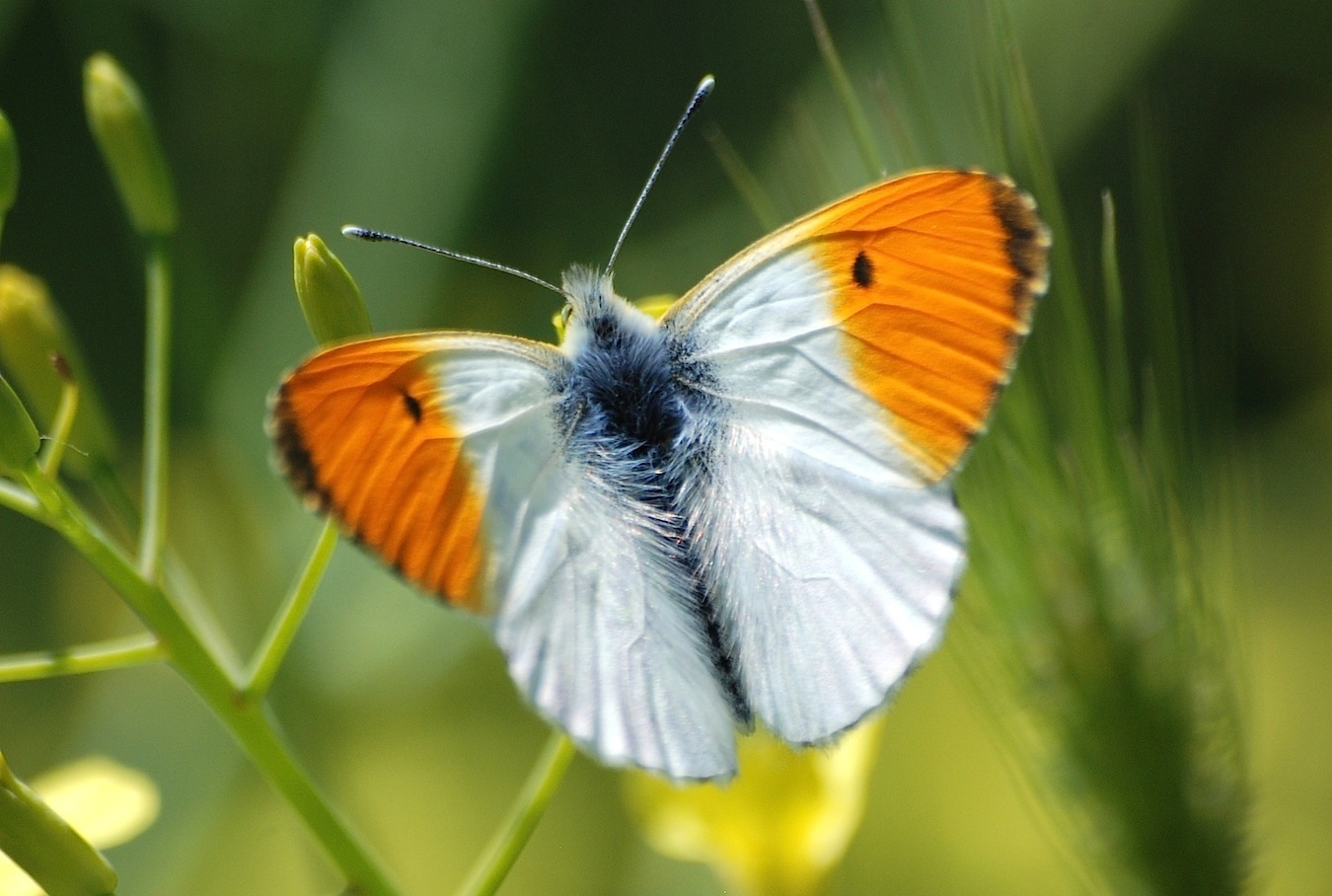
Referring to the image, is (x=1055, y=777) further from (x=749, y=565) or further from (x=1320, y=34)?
(x=1320, y=34)

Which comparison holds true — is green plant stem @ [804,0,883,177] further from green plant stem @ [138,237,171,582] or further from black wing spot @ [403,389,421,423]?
green plant stem @ [138,237,171,582]

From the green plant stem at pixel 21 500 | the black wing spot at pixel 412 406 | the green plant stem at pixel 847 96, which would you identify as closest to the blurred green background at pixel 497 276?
the green plant stem at pixel 847 96

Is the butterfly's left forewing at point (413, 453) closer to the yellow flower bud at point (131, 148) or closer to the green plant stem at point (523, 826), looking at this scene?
the green plant stem at point (523, 826)

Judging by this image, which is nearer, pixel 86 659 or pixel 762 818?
pixel 86 659

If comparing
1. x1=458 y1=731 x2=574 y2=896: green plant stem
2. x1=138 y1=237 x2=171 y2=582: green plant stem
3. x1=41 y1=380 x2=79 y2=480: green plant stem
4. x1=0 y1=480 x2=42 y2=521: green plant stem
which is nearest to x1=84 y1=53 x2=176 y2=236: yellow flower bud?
x1=138 y1=237 x2=171 y2=582: green plant stem

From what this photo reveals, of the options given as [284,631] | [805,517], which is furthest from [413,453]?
[805,517]

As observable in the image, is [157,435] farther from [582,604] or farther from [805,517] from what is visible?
[805,517]
